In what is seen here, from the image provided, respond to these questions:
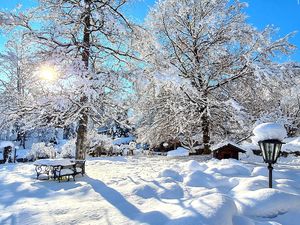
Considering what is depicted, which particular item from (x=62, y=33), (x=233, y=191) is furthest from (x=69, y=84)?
(x=233, y=191)

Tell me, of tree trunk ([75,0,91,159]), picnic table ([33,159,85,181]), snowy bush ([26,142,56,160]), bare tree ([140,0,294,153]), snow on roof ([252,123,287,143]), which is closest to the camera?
snow on roof ([252,123,287,143])

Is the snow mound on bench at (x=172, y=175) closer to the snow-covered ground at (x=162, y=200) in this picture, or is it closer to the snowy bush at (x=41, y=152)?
the snow-covered ground at (x=162, y=200)

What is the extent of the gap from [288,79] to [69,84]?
9.28 metres

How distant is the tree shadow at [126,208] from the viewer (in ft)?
15.0

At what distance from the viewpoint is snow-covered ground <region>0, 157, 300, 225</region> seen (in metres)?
4.61

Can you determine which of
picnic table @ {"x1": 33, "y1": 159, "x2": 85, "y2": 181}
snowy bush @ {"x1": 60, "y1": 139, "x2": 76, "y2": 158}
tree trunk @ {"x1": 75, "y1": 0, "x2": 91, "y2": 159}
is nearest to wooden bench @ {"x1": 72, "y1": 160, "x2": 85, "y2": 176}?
picnic table @ {"x1": 33, "y1": 159, "x2": 85, "y2": 181}

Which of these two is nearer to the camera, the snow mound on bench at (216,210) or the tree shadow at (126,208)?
the snow mound on bench at (216,210)

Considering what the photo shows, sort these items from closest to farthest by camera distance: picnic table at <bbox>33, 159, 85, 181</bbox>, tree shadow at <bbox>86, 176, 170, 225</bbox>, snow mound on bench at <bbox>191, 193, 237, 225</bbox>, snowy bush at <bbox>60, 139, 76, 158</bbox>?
→ 1. snow mound on bench at <bbox>191, 193, 237, 225</bbox>
2. tree shadow at <bbox>86, 176, 170, 225</bbox>
3. picnic table at <bbox>33, 159, 85, 181</bbox>
4. snowy bush at <bbox>60, 139, 76, 158</bbox>

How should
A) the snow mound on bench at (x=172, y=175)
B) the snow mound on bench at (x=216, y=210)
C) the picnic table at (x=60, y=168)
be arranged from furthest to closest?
the picnic table at (x=60, y=168), the snow mound on bench at (x=172, y=175), the snow mound on bench at (x=216, y=210)

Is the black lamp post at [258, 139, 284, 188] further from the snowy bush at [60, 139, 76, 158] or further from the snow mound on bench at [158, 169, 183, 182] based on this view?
the snowy bush at [60, 139, 76, 158]

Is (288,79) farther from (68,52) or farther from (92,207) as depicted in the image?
(92,207)

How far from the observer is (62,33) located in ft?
32.8

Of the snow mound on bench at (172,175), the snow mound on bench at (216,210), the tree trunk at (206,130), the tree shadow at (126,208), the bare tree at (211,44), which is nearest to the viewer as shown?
the snow mound on bench at (216,210)

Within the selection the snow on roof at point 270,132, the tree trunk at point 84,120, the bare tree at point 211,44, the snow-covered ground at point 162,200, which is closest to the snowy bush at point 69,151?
the bare tree at point 211,44
